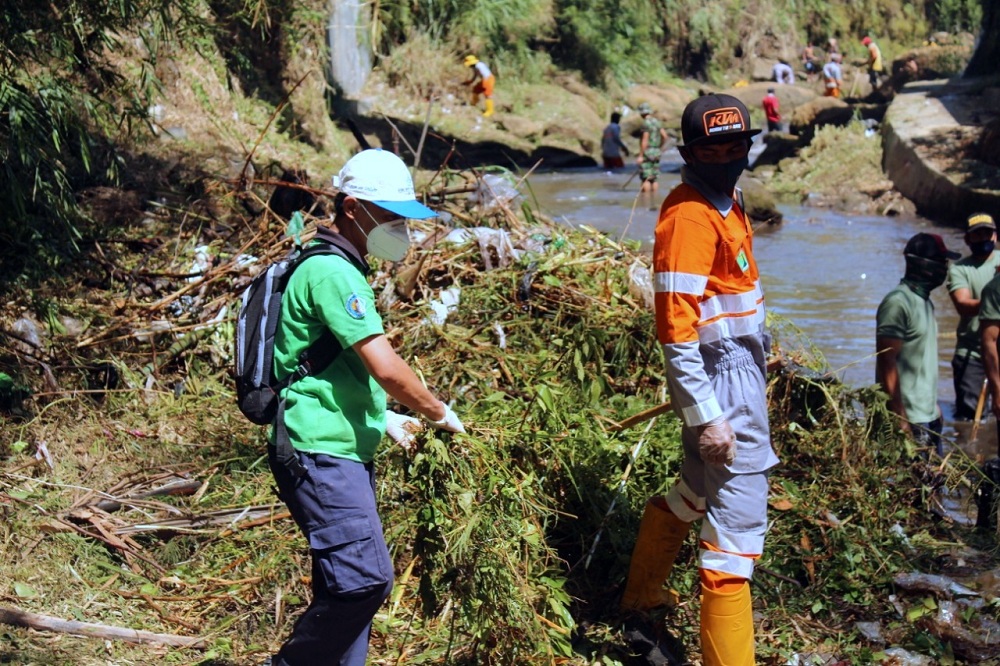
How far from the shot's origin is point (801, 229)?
53.1 feet

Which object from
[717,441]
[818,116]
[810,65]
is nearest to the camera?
[717,441]

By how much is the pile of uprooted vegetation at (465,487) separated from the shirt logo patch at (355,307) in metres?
0.62

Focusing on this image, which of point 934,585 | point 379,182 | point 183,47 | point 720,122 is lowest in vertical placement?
point 934,585

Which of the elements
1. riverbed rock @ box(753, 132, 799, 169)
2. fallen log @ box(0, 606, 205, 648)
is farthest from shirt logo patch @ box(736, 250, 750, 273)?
riverbed rock @ box(753, 132, 799, 169)

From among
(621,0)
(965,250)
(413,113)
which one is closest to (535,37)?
(621,0)

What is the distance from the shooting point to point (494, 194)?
281 inches

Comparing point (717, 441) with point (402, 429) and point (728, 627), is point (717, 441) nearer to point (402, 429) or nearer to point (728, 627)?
point (728, 627)

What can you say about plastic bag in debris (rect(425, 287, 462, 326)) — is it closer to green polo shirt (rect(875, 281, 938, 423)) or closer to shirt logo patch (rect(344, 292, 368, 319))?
green polo shirt (rect(875, 281, 938, 423))

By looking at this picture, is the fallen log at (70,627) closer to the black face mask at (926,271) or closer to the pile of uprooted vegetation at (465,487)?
the pile of uprooted vegetation at (465,487)

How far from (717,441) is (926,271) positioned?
107 inches

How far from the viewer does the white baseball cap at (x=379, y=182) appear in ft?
10.8

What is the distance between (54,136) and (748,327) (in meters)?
4.38

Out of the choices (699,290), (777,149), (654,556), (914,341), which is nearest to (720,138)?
(699,290)

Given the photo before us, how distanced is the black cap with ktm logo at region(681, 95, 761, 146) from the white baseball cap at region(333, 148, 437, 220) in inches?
39.4
